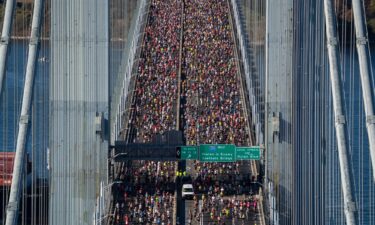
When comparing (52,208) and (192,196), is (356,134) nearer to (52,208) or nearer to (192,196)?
(192,196)

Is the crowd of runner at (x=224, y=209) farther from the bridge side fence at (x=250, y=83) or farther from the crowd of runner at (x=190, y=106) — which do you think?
the bridge side fence at (x=250, y=83)

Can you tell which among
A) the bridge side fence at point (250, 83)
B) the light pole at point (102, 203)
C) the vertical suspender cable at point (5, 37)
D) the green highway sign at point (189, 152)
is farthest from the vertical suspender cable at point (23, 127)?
the green highway sign at point (189, 152)

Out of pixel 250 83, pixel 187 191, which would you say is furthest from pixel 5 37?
pixel 250 83

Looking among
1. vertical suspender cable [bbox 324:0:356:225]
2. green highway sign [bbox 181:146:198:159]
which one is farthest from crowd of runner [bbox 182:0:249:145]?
vertical suspender cable [bbox 324:0:356:225]

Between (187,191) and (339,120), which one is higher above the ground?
(339,120)

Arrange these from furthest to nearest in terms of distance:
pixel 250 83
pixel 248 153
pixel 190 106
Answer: pixel 190 106 → pixel 250 83 → pixel 248 153

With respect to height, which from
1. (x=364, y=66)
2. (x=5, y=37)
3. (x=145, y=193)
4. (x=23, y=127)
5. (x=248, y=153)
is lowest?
(x=145, y=193)

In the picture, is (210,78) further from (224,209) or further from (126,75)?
(224,209)
